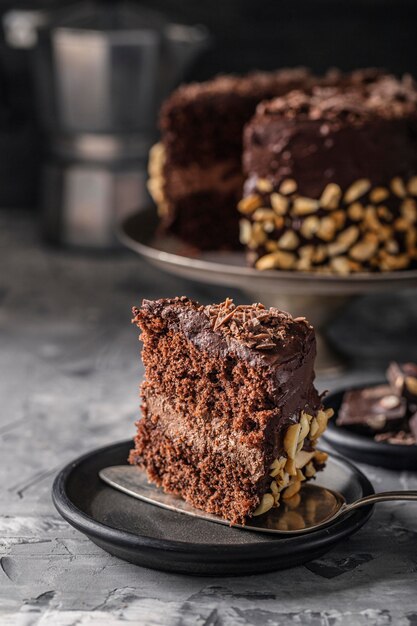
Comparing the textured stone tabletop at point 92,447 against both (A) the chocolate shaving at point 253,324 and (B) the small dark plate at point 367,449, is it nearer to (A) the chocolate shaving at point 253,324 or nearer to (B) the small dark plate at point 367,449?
(B) the small dark plate at point 367,449

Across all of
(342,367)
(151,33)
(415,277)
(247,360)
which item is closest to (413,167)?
(415,277)

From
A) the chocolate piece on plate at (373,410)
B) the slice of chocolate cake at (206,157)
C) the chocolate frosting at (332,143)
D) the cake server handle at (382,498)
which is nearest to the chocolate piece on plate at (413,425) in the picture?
the chocolate piece on plate at (373,410)

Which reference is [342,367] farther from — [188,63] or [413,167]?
[188,63]

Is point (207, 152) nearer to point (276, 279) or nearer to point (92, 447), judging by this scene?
point (276, 279)

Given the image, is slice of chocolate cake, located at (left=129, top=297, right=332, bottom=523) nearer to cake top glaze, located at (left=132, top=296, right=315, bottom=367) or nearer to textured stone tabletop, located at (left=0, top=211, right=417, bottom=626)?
cake top glaze, located at (left=132, top=296, right=315, bottom=367)

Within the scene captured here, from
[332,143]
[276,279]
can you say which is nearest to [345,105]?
[332,143]
